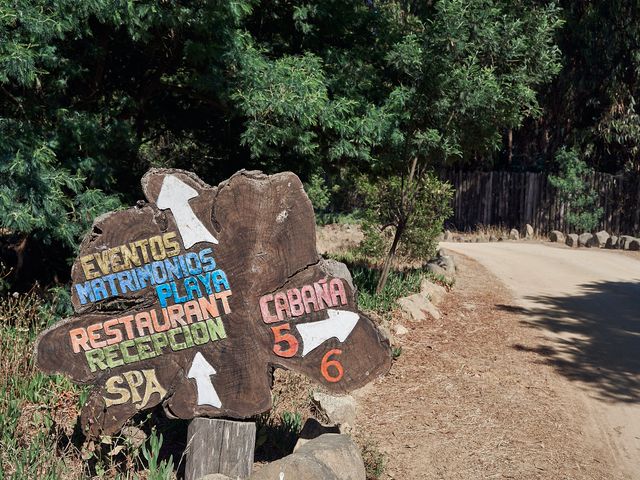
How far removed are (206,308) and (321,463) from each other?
Answer: 113cm

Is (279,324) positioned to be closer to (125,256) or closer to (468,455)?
(125,256)

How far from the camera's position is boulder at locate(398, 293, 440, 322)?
889 cm

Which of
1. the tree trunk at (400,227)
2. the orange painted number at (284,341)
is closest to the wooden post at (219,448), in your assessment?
the orange painted number at (284,341)

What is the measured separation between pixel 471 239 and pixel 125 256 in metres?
18.6

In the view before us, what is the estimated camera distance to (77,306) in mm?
3939

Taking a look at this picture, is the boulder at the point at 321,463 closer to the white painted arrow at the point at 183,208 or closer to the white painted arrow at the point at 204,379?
the white painted arrow at the point at 204,379

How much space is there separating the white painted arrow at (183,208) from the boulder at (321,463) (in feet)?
4.42

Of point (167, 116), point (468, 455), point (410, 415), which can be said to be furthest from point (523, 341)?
point (167, 116)

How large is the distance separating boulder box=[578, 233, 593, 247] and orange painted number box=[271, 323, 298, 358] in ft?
54.8

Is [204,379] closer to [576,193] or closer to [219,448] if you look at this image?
[219,448]

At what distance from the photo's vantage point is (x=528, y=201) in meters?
22.6

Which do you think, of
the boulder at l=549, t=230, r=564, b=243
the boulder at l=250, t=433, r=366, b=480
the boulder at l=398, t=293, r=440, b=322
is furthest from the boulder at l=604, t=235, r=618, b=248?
the boulder at l=250, t=433, r=366, b=480

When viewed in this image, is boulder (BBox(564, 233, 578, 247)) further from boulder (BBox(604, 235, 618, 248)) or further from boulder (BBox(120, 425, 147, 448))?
boulder (BBox(120, 425, 147, 448))

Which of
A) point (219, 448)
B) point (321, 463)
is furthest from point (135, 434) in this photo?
point (321, 463)
